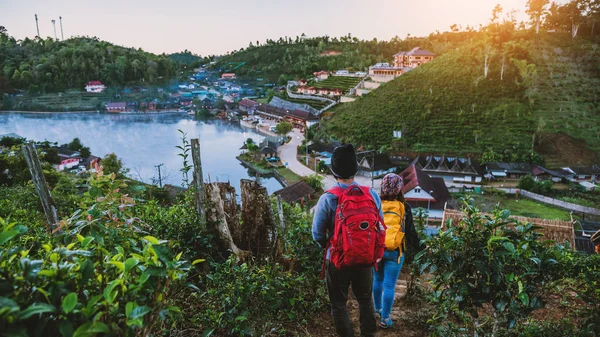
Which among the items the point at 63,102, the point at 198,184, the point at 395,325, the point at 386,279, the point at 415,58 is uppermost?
the point at 415,58

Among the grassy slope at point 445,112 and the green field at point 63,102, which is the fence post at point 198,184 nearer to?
the grassy slope at point 445,112

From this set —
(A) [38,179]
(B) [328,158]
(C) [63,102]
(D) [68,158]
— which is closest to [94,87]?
(C) [63,102]

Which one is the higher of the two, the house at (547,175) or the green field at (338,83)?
the green field at (338,83)

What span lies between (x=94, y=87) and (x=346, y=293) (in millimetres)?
51169

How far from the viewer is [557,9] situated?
3347cm

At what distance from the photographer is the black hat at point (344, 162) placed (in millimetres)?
1770

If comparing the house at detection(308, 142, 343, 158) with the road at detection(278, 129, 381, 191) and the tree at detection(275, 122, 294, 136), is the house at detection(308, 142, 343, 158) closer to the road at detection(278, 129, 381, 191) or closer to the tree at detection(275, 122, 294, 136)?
the road at detection(278, 129, 381, 191)

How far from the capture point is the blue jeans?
2.18 m

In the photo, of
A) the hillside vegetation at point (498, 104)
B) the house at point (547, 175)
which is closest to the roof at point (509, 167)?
the house at point (547, 175)

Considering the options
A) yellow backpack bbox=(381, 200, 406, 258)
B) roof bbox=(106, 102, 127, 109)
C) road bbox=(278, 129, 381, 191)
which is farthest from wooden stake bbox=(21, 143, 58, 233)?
roof bbox=(106, 102, 127, 109)

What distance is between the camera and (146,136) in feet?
90.4

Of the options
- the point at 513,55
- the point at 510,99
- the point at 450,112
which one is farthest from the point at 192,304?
the point at 513,55

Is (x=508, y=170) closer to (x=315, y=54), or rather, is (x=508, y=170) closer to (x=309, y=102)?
(x=309, y=102)

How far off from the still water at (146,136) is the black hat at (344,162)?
14.9 m
